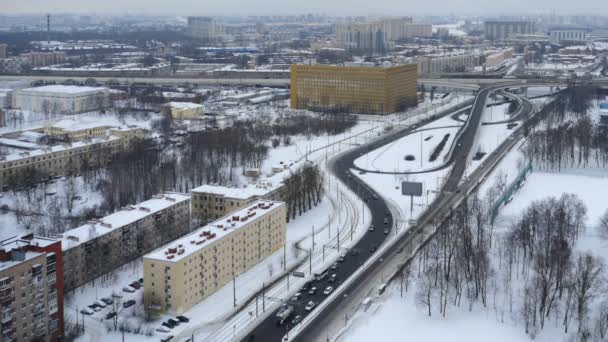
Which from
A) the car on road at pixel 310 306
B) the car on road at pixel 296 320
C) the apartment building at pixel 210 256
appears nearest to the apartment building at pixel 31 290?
the apartment building at pixel 210 256

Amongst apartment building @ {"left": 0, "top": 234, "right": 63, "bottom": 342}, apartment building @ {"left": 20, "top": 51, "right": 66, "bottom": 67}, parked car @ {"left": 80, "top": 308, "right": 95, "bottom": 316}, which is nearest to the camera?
apartment building @ {"left": 0, "top": 234, "right": 63, "bottom": 342}

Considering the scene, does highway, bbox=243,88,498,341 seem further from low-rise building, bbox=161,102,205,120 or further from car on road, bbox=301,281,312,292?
low-rise building, bbox=161,102,205,120

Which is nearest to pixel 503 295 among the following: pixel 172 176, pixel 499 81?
pixel 172 176

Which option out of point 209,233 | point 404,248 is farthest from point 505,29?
point 209,233

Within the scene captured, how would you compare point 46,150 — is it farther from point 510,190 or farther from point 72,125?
point 510,190

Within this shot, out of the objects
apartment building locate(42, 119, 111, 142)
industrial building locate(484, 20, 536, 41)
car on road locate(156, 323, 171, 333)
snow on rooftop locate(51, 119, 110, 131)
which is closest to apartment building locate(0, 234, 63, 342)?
car on road locate(156, 323, 171, 333)

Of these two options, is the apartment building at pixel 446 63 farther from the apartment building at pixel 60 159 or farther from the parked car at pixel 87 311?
the parked car at pixel 87 311
